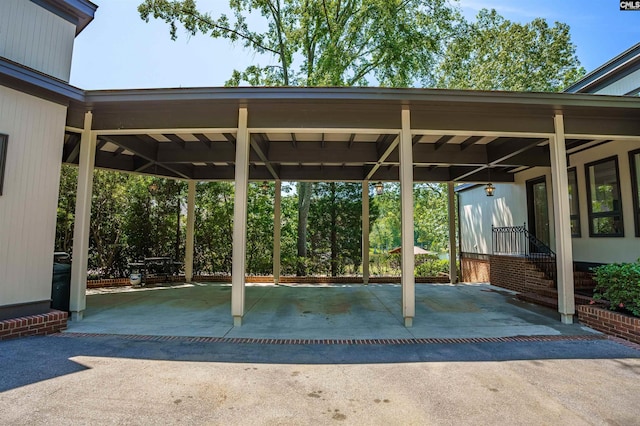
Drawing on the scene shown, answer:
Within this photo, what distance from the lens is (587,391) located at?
2846mm

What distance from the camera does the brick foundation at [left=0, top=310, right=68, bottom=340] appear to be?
4035 mm

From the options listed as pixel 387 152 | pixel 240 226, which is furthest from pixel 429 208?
pixel 240 226

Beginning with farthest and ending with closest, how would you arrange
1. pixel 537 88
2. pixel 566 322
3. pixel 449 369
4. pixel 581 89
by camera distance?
pixel 537 88 < pixel 581 89 < pixel 566 322 < pixel 449 369

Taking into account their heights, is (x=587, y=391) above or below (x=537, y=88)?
below

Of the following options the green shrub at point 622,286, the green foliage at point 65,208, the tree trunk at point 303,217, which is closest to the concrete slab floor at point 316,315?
the green shrub at point 622,286

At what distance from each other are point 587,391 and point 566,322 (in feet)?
8.90

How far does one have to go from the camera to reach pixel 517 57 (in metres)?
17.9

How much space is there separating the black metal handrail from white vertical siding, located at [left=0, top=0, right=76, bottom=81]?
10440mm

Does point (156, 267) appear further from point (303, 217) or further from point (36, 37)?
point (36, 37)

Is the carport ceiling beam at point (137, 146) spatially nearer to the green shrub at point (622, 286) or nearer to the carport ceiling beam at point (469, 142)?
the carport ceiling beam at point (469, 142)

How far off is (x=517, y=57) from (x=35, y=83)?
842 inches

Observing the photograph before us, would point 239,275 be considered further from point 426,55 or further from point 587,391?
point 426,55

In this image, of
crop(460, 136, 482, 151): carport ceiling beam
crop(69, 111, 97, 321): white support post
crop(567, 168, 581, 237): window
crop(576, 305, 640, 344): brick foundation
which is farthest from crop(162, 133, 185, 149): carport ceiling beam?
crop(567, 168, 581, 237): window

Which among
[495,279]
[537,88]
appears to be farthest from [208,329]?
[537,88]
